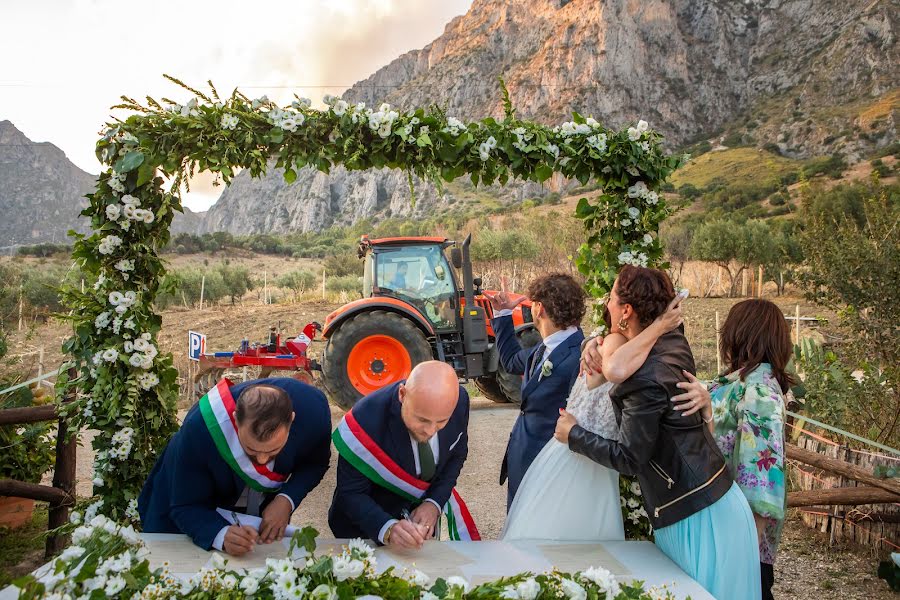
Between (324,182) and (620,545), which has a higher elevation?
(324,182)

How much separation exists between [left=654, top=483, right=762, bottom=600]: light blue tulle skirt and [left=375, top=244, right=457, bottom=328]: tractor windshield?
656cm

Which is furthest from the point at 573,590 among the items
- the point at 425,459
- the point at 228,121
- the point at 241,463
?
the point at 228,121

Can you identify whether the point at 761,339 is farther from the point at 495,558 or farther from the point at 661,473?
the point at 495,558

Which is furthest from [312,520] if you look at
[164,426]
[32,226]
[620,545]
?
[32,226]

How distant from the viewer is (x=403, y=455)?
2.57 metres

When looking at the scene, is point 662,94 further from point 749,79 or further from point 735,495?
point 735,495

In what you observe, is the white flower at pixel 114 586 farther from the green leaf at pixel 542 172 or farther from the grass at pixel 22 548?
the grass at pixel 22 548

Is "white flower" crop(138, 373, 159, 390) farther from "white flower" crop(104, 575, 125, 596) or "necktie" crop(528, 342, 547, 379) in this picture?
"necktie" crop(528, 342, 547, 379)

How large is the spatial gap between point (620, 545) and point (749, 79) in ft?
258

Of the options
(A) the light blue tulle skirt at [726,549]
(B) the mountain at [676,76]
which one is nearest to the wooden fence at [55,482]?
(A) the light blue tulle skirt at [726,549]

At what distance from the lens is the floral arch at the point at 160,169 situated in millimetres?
3312

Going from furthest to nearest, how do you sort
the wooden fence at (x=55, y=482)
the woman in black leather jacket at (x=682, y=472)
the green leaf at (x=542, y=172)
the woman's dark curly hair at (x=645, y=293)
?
1. the wooden fence at (x=55, y=482)
2. the green leaf at (x=542, y=172)
3. the woman's dark curly hair at (x=645, y=293)
4. the woman in black leather jacket at (x=682, y=472)

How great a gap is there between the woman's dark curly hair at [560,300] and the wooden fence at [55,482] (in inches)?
117

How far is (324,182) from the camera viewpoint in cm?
9919
